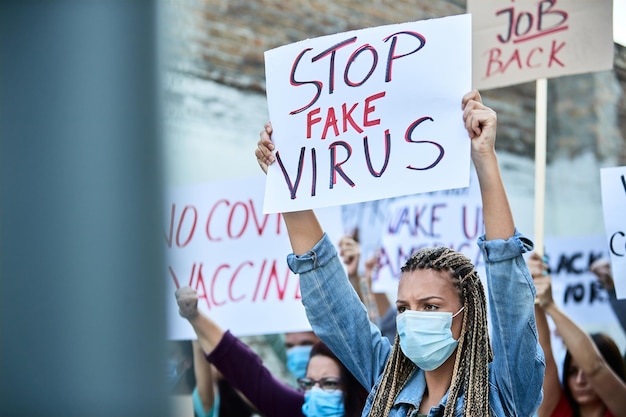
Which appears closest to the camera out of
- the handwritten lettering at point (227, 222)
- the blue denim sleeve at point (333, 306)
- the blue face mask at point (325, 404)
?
the blue denim sleeve at point (333, 306)

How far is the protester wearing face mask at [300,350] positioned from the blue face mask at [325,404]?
1.60 ft

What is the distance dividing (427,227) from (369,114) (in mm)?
2256

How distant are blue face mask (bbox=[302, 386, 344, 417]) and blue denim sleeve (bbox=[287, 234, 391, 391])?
123 centimetres

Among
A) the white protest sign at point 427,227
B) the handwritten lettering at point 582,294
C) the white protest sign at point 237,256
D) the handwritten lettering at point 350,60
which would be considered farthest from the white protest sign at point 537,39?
the handwritten lettering at point 350,60

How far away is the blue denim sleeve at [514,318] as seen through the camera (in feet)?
5.82

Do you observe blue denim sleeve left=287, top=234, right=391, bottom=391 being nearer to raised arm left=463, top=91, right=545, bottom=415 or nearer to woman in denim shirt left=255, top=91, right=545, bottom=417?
woman in denim shirt left=255, top=91, right=545, bottom=417

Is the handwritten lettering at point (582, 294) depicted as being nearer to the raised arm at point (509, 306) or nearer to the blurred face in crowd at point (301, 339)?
the blurred face in crowd at point (301, 339)

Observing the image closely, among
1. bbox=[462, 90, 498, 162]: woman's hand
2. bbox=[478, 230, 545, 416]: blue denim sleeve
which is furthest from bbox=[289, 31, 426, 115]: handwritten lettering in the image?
bbox=[478, 230, 545, 416]: blue denim sleeve

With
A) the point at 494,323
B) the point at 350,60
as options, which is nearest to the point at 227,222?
the point at 350,60

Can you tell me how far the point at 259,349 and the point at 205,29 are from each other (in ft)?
6.02

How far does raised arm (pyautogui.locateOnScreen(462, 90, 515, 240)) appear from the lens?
1.83m

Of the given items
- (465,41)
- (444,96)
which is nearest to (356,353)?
(444,96)

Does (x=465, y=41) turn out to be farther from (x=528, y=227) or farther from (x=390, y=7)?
(x=528, y=227)

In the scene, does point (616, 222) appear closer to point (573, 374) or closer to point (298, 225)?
point (573, 374)
